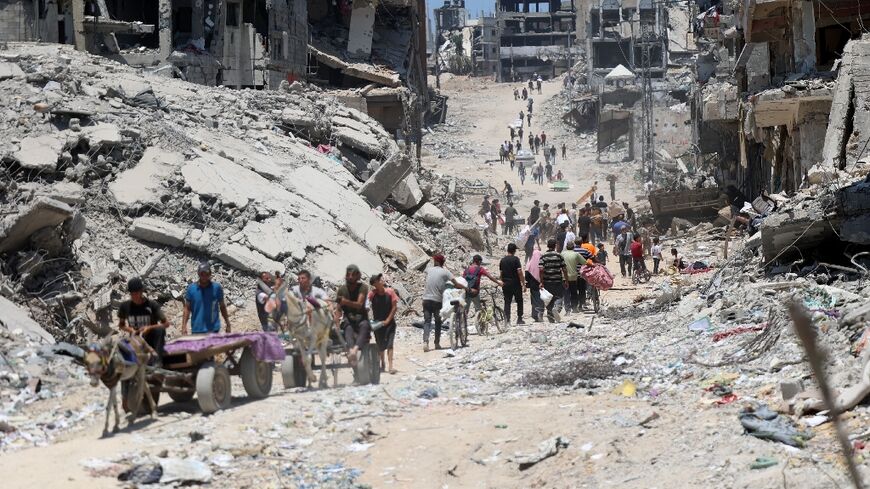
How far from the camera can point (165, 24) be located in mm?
37000

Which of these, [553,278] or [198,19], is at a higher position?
[198,19]

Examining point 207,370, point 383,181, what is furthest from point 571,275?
point 207,370

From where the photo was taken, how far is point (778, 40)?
29.4 metres

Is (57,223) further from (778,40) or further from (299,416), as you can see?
(778,40)

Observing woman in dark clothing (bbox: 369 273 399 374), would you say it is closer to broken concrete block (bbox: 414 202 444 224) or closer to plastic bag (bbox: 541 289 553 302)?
plastic bag (bbox: 541 289 553 302)

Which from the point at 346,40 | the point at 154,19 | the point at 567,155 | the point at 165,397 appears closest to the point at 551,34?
the point at 567,155

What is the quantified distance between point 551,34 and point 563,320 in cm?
8066

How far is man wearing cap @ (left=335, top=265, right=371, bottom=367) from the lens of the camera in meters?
12.3

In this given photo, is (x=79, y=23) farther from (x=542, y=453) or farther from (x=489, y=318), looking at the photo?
(x=542, y=453)

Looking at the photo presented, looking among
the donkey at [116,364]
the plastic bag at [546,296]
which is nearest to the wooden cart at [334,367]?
the donkey at [116,364]

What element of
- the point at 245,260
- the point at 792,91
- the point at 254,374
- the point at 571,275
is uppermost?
the point at 792,91

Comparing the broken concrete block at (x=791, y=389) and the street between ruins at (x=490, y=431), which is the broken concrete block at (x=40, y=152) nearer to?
the street between ruins at (x=490, y=431)

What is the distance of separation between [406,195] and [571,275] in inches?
305

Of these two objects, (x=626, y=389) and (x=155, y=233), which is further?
(x=155, y=233)
